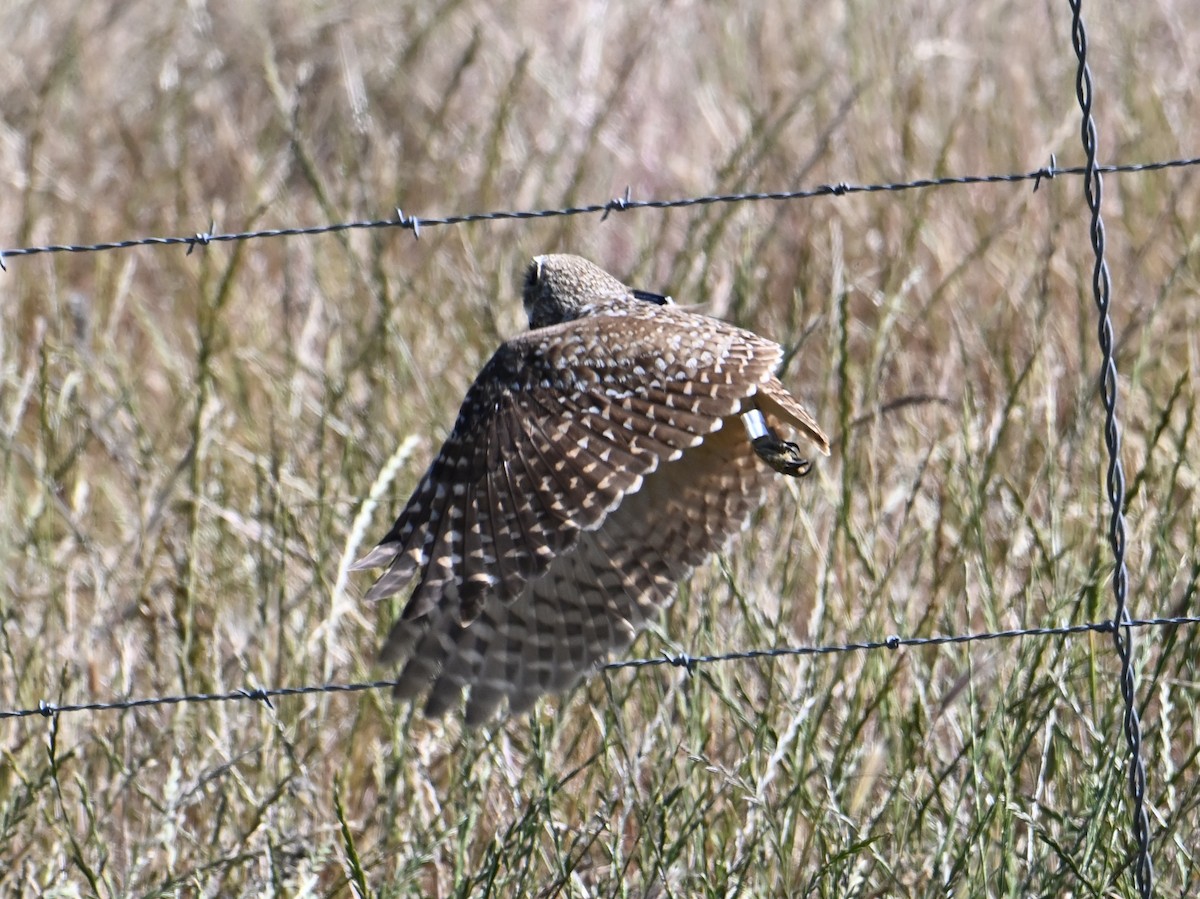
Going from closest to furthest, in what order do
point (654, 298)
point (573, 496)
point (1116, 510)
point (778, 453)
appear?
point (1116, 510) < point (573, 496) < point (778, 453) < point (654, 298)

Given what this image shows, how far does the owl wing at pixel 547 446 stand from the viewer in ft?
10.2

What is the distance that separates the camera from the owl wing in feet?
10.2

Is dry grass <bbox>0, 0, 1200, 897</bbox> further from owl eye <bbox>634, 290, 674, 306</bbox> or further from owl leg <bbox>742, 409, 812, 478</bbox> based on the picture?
owl eye <bbox>634, 290, 674, 306</bbox>

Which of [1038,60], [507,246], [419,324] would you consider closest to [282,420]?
[419,324]

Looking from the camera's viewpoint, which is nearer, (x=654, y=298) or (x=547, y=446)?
(x=547, y=446)

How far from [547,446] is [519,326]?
6.94ft

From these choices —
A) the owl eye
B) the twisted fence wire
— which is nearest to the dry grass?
the twisted fence wire

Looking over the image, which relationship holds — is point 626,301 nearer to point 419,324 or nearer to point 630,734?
point 630,734

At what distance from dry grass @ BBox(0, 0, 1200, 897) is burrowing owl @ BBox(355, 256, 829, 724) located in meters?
0.18

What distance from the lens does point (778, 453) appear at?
141 inches

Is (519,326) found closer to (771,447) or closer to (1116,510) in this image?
(771,447)

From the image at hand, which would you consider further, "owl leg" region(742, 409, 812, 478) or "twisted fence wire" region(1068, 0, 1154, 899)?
"owl leg" region(742, 409, 812, 478)

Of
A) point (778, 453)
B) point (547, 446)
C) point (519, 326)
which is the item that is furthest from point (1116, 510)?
point (519, 326)

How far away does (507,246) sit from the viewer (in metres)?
5.65
